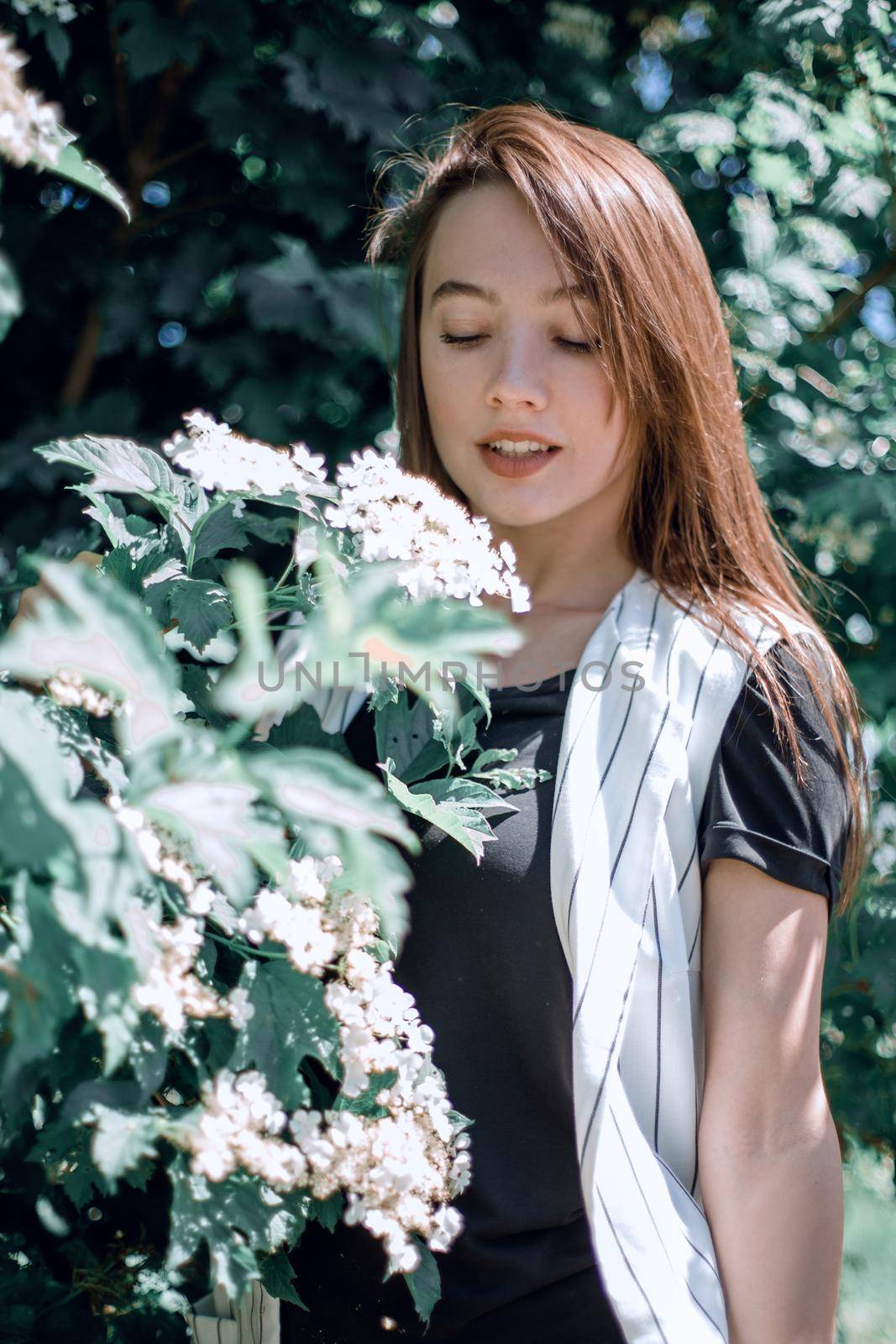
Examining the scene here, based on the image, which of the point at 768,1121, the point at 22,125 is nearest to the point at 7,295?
the point at 22,125

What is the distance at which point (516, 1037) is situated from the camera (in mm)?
1200

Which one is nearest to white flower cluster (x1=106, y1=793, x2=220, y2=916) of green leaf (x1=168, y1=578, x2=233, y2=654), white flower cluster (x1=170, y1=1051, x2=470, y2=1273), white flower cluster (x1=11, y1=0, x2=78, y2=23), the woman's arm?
white flower cluster (x1=170, y1=1051, x2=470, y2=1273)

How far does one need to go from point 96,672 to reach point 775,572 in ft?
3.58

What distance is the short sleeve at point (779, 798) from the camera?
1.15 metres

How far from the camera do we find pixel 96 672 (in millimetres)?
496

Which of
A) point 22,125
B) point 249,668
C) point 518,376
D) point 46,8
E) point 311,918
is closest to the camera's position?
point 249,668

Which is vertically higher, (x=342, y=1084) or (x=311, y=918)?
(x=311, y=918)

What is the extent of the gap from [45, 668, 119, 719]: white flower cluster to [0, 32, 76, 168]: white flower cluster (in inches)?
10.9

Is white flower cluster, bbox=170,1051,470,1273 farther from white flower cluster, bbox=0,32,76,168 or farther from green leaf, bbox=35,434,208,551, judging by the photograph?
white flower cluster, bbox=0,32,76,168

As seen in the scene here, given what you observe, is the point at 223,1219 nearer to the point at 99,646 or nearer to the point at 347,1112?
the point at 347,1112

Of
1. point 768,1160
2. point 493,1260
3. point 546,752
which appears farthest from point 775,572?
point 493,1260

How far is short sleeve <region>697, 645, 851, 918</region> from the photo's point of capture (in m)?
1.15

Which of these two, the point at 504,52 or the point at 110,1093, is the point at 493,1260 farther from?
the point at 504,52

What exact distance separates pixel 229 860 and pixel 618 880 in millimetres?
704
